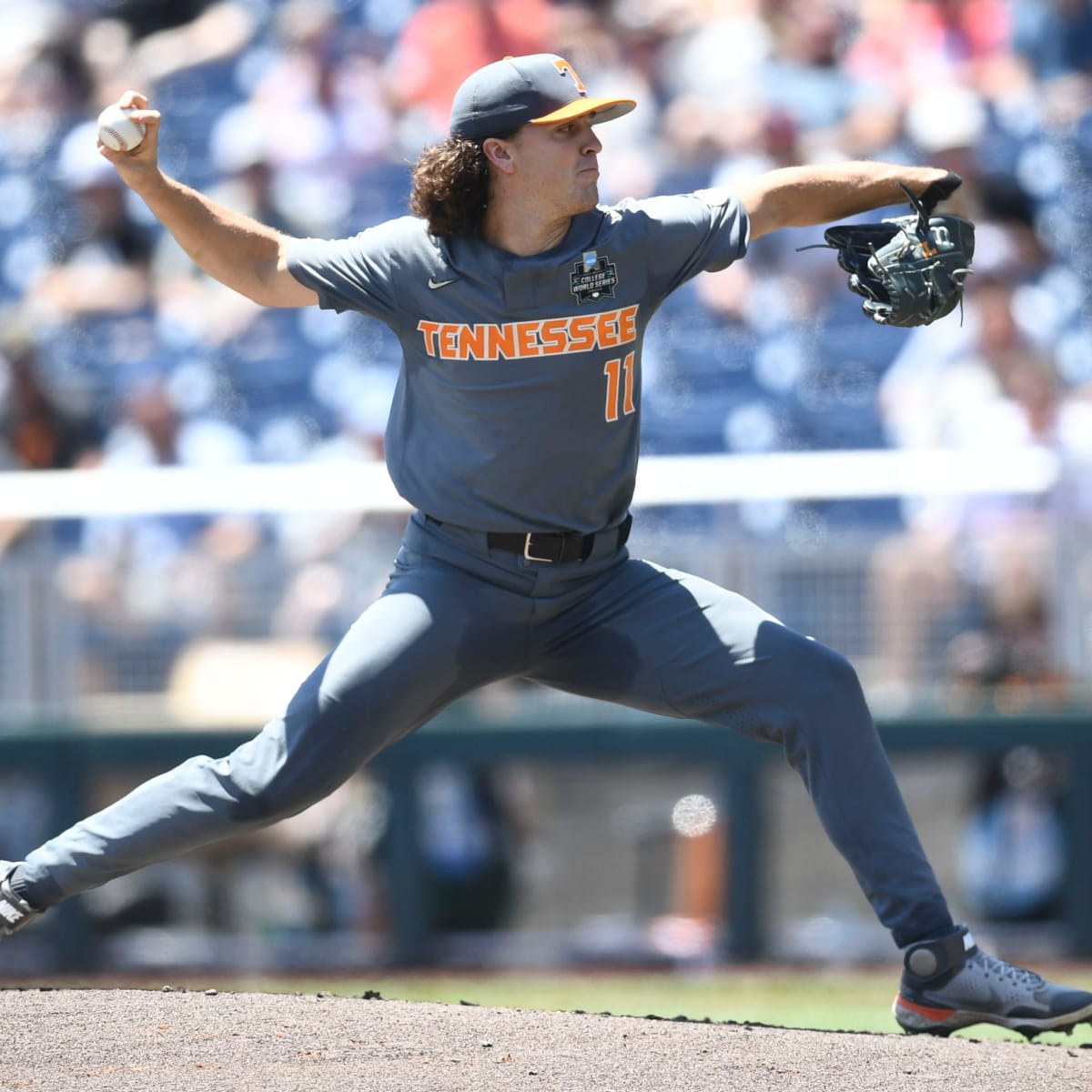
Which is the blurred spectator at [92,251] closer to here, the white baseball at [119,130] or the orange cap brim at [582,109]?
the white baseball at [119,130]

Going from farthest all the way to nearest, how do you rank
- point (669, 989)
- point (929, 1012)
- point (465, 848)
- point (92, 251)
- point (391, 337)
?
point (92, 251) < point (391, 337) < point (465, 848) < point (669, 989) < point (929, 1012)

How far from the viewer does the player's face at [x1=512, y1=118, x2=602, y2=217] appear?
138 inches

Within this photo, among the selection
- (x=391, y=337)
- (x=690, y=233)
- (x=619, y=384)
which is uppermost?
(x=391, y=337)

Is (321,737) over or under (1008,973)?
over

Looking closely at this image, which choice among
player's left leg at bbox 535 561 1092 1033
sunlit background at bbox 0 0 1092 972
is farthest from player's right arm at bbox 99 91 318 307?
sunlit background at bbox 0 0 1092 972

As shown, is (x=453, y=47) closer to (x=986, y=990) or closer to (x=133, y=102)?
(x=133, y=102)

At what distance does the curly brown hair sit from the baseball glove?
779 mm

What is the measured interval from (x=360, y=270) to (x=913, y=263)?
1175 millimetres

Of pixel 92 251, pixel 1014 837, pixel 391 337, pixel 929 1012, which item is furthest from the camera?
pixel 92 251

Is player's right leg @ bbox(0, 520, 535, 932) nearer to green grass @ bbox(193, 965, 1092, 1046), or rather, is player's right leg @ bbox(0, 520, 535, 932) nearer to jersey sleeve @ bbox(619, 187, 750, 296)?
jersey sleeve @ bbox(619, 187, 750, 296)

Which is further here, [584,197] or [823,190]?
[823,190]

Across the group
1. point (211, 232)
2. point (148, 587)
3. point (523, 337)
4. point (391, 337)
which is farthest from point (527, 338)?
point (391, 337)

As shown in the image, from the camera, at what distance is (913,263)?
3723 mm

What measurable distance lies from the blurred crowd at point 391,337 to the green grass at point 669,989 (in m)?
1.14
